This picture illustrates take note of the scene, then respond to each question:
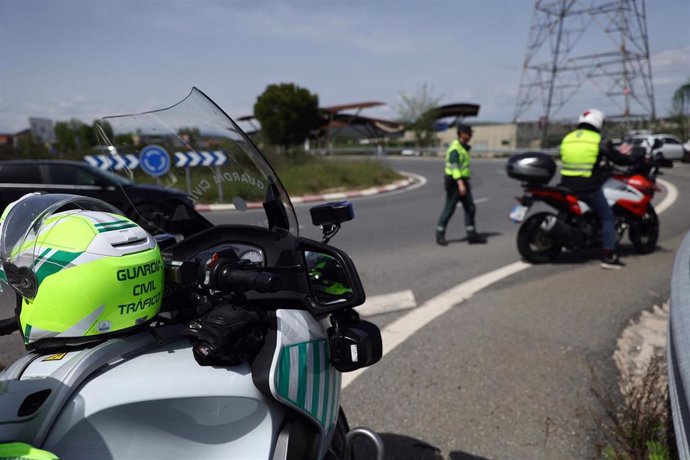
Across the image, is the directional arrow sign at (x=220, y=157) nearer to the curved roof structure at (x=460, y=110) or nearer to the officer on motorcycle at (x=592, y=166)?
the officer on motorcycle at (x=592, y=166)

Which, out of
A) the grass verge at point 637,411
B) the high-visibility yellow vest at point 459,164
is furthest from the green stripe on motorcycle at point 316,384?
the high-visibility yellow vest at point 459,164

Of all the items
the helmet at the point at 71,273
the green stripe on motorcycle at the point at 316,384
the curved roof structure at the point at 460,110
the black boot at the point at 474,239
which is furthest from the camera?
the curved roof structure at the point at 460,110

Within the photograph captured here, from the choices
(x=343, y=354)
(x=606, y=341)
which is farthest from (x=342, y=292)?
(x=606, y=341)

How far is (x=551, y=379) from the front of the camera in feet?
10.4

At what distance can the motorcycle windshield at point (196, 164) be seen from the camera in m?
1.81

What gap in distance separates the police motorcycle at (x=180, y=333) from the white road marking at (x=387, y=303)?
2.62 metres

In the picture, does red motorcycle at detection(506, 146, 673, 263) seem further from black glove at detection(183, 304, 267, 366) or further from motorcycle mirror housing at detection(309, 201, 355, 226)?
black glove at detection(183, 304, 267, 366)

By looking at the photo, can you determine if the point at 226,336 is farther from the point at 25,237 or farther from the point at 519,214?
the point at 519,214

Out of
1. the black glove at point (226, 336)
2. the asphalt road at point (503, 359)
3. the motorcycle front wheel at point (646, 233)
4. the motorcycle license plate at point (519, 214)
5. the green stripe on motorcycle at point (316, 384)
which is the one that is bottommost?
the asphalt road at point (503, 359)

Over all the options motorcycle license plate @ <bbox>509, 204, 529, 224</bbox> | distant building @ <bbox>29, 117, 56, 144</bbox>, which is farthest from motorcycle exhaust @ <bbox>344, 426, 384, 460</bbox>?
distant building @ <bbox>29, 117, 56, 144</bbox>

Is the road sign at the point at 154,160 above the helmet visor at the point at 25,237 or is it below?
above

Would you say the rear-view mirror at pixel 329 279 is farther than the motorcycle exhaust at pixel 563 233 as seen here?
No

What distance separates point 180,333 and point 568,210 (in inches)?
220

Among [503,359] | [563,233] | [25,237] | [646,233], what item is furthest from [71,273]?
[646,233]
